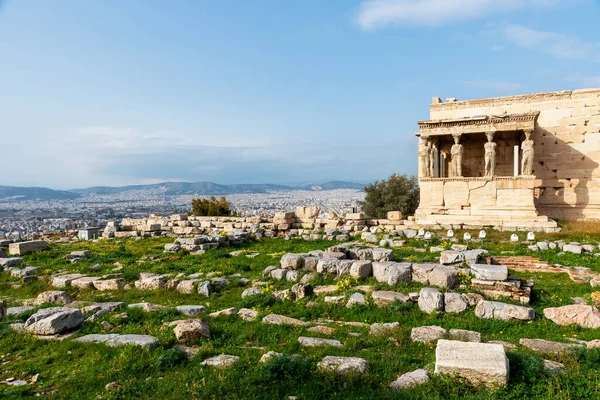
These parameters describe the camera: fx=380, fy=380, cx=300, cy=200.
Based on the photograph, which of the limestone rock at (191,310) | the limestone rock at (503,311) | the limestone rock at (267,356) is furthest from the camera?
the limestone rock at (191,310)

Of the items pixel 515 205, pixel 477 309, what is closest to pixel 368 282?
pixel 477 309

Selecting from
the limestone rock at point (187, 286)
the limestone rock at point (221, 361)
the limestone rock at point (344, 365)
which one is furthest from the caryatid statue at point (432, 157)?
the limestone rock at point (221, 361)

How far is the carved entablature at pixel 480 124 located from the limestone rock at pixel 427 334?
674 inches

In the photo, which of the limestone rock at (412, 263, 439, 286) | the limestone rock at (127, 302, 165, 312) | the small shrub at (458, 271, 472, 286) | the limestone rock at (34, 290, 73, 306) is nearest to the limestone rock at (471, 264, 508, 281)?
the small shrub at (458, 271, 472, 286)

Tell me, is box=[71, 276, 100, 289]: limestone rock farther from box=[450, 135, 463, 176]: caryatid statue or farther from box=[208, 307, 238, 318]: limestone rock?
box=[450, 135, 463, 176]: caryatid statue

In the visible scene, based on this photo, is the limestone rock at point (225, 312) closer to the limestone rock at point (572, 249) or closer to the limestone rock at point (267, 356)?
the limestone rock at point (267, 356)

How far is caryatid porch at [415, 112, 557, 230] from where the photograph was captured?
18703mm

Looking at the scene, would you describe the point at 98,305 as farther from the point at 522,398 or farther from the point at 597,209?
the point at 597,209

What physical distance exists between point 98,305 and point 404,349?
20.2 ft

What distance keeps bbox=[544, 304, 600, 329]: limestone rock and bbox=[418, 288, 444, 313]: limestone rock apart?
1771 mm

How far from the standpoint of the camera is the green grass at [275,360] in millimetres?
4297

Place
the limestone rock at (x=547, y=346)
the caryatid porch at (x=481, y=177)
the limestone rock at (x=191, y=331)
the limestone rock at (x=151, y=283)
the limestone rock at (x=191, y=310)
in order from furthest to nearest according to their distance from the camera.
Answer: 1. the caryatid porch at (x=481, y=177)
2. the limestone rock at (x=151, y=283)
3. the limestone rock at (x=191, y=310)
4. the limestone rock at (x=191, y=331)
5. the limestone rock at (x=547, y=346)

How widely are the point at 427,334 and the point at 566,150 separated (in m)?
21.7

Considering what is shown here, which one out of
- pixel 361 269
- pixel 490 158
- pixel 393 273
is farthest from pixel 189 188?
pixel 393 273
